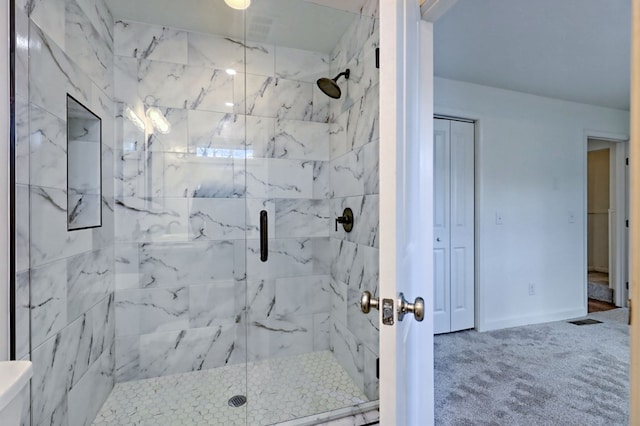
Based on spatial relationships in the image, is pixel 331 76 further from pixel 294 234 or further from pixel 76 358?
pixel 76 358

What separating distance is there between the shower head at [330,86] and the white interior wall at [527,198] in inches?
41.5

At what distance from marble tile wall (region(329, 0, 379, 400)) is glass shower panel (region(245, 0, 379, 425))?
1 centimetres

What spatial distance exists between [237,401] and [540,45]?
3014 millimetres

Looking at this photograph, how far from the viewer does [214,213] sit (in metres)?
2.12

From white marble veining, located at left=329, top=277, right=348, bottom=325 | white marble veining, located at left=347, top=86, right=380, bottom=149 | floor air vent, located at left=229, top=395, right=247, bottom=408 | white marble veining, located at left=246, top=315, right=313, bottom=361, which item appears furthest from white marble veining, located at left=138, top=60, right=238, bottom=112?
floor air vent, located at left=229, top=395, right=247, bottom=408

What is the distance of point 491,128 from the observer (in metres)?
2.82

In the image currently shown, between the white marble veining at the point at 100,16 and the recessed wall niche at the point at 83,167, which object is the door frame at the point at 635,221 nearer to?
the recessed wall niche at the point at 83,167

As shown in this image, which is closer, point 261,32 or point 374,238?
point 374,238

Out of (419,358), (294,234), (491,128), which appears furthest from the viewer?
(491,128)

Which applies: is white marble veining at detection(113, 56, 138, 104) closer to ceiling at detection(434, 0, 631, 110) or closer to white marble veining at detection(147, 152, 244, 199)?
white marble veining at detection(147, 152, 244, 199)

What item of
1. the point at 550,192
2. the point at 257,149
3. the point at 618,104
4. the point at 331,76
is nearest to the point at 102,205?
the point at 257,149

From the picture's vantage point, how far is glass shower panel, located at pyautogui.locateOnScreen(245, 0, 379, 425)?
190 centimetres

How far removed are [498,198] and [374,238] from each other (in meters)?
1.86

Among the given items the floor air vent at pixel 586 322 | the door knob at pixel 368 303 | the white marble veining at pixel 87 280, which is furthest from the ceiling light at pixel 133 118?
the floor air vent at pixel 586 322
